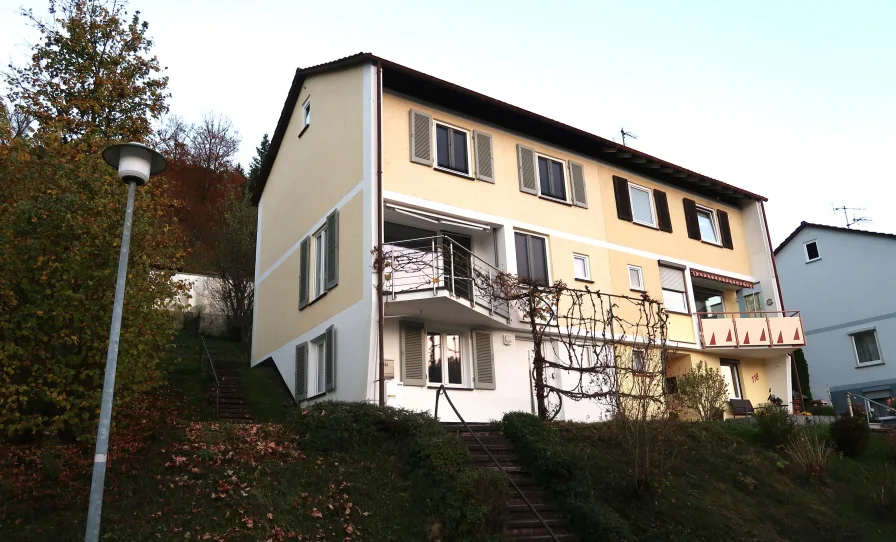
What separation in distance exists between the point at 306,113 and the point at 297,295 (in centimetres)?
579

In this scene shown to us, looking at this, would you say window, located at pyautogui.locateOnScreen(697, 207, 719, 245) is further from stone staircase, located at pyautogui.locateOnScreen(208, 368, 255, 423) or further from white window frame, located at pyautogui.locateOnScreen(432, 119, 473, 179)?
stone staircase, located at pyautogui.locateOnScreen(208, 368, 255, 423)

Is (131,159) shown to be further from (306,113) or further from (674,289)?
(674,289)

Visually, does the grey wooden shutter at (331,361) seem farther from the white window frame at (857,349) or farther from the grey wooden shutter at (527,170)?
the white window frame at (857,349)

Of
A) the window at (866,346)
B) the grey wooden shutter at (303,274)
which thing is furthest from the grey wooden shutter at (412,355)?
the window at (866,346)

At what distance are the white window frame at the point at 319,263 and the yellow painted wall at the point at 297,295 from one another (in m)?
0.34

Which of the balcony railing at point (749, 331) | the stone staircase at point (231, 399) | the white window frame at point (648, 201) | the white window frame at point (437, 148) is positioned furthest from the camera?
the white window frame at point (648, 201)

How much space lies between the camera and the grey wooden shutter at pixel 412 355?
647 inches

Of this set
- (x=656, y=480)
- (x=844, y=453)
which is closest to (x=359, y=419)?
(x=656, y=480)

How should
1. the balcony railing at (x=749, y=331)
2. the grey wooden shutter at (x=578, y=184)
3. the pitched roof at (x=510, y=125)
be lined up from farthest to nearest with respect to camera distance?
the balcony railing at (x=749, y=331), the grey wooden shutter at (x=578, y=184), the pitched roof at (x=510, y=125)

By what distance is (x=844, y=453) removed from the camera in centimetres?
1711

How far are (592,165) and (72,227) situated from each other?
15643 mm

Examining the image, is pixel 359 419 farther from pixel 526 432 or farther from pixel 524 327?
pixel 524 327

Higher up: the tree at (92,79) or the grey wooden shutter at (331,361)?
the tree at (92,79)

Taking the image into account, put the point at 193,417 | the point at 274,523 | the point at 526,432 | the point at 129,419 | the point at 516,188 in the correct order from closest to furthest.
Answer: the point at 274,523 → the point at 129,419 → the point at 526,432 → the point at 193,417 → the point at 516,188
